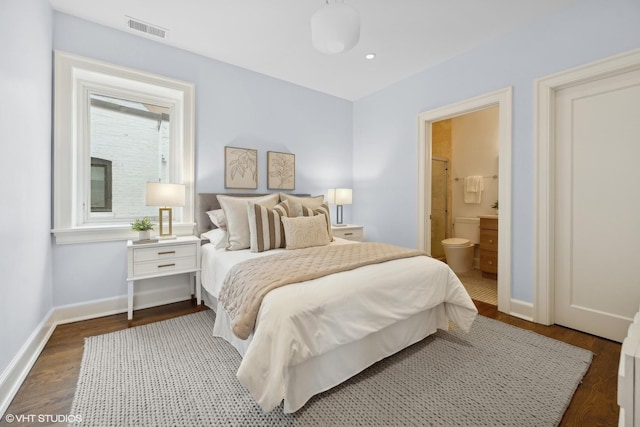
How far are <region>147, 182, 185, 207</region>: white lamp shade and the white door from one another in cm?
345

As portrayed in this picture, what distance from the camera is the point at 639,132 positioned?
6.81 ft

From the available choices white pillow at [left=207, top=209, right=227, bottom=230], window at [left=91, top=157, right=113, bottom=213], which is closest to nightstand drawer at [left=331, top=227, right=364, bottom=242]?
white pillow at [left=207, top=209, right=227, bottom=230]

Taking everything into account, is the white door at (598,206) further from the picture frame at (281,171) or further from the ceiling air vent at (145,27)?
the ceiling air vent at (145,27)

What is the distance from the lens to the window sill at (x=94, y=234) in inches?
95.5

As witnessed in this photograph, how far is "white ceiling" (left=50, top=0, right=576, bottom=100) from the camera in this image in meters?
2.30

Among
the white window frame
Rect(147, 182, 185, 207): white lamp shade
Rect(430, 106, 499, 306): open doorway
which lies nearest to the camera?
the white window frame

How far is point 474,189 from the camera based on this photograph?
4.61m

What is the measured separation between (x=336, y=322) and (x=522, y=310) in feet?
6.93

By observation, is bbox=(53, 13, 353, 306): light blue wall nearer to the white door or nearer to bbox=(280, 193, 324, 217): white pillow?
bbox=(280, 193, 324, 217): white pillow

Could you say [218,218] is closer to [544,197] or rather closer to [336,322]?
[336,322]

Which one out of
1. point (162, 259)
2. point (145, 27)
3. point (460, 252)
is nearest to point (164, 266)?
point (162, 259)

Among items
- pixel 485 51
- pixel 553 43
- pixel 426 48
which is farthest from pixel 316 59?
pixel 553 43

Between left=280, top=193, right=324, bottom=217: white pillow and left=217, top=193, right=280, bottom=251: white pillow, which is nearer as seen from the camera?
left=217, top=193, right=280, bottom=251: white pillow

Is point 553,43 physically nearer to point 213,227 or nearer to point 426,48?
point 426,48
